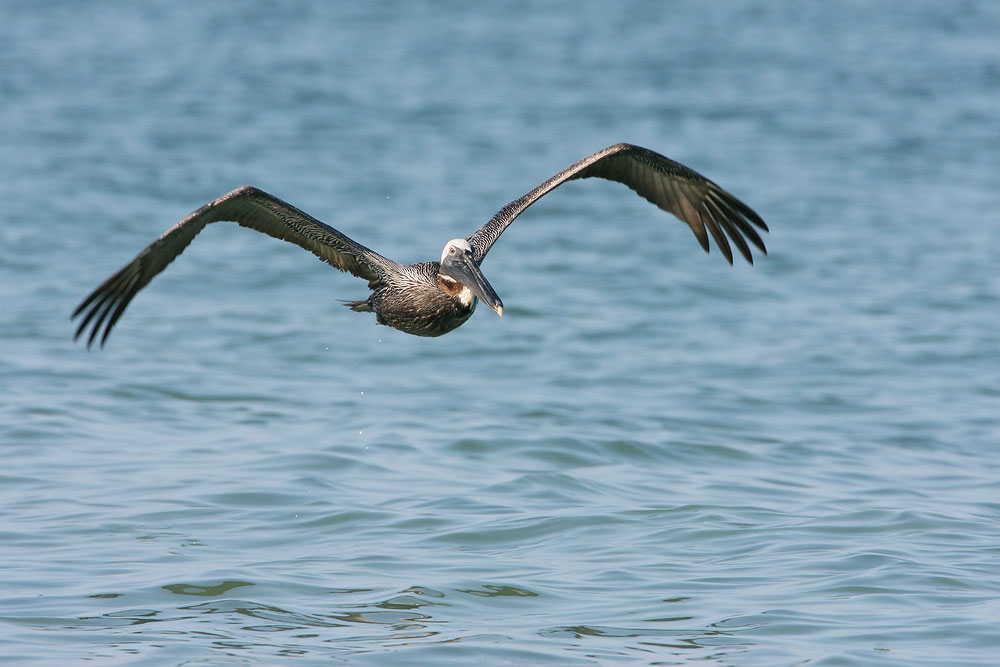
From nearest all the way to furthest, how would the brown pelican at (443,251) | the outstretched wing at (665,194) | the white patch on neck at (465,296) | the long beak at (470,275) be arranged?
the long beak at (470,275) < the brown pelican at (443,251) < the white patch on neck at (465,296) < the outstretched wing at (665,194)

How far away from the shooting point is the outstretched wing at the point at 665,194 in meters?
7.89

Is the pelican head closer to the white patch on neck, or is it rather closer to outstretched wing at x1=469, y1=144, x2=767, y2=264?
the white patch on neck

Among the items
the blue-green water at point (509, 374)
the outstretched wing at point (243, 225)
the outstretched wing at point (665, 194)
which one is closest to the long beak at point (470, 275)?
the outstretched wing at point (665, 194)

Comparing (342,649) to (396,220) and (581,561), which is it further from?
(396,220)

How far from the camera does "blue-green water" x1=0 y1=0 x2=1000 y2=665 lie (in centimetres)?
699

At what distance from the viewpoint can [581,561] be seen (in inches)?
302

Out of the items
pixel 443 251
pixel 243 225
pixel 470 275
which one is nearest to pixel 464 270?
pixel 470 275

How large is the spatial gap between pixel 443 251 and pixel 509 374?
4.94 metres

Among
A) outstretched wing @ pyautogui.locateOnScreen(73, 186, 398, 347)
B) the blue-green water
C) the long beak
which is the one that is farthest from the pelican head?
the blue-green water

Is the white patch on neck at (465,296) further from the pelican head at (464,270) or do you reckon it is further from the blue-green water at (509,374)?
the blue-green water at (509,374)

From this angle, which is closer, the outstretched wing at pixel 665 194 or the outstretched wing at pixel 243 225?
the outstretched wing at pixel 243 225

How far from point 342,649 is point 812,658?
2525 mm

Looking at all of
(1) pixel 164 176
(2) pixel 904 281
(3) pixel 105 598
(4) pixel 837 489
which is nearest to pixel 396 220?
(1) pixel 164 176

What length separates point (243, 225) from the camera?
792cm
